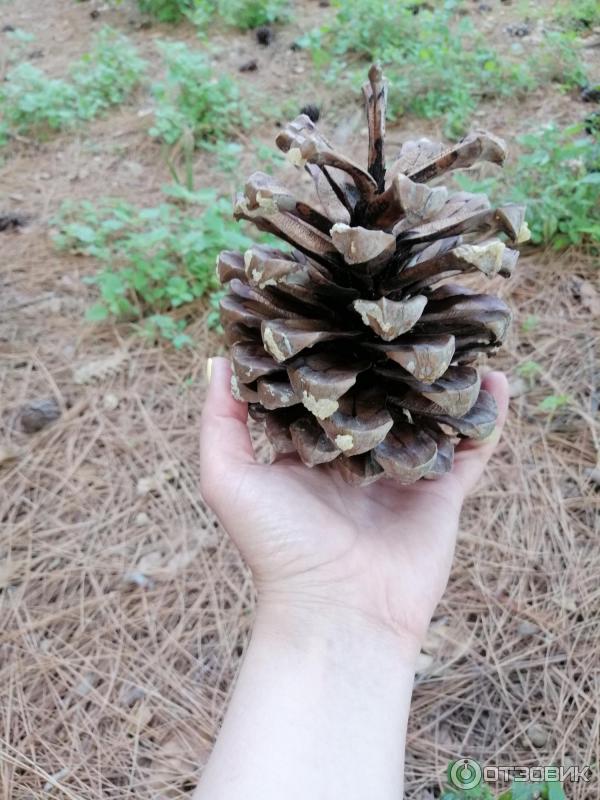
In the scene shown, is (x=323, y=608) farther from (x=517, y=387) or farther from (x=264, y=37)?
(x=264, y=37)

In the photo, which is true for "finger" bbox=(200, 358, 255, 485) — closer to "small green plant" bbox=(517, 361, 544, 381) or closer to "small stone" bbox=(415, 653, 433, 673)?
"small stone" bbox=(415, 653, 433, 673)

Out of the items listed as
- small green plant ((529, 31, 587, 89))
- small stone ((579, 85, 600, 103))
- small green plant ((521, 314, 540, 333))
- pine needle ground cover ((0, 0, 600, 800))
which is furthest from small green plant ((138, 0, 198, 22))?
small green plant ((521, 314, 540, 333))

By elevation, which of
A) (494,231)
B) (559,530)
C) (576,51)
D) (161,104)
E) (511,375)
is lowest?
(559,530)

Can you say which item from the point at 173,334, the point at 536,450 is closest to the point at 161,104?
the point at 173,334

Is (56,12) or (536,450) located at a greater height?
(56,12)

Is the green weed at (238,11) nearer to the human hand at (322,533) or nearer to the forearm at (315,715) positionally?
the human hand at (322,533)

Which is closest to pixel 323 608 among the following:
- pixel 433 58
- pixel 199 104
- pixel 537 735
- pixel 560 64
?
pixel 537 735

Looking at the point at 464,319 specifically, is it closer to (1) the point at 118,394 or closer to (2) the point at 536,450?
(2) the point at 536,450
